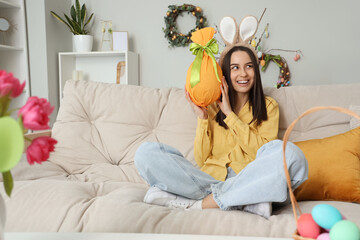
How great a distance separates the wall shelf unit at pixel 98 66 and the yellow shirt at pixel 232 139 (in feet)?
5.27

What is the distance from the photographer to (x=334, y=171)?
127cm

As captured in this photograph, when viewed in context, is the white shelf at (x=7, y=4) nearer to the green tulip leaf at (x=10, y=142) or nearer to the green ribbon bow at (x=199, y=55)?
the green ribbon bow at (x=199, y=55)

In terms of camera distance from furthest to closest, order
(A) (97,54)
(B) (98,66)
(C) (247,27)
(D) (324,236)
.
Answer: (B) (98,66) < (A) (97,54) < (C) (247,27) < (D) (324,236)

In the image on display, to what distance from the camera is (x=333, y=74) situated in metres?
2.79

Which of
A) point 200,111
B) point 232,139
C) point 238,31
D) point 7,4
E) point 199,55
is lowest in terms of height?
point 232,139

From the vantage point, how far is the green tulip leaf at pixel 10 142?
416 mm

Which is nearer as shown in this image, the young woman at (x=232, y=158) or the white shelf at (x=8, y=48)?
the young woman at (x=232, y=158)

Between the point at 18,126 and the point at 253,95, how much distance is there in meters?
1.25

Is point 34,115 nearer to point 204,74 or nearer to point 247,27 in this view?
point 204,74

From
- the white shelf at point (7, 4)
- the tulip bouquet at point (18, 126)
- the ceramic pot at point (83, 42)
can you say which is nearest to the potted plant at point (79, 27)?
the ceramic pot at point (83, 42)

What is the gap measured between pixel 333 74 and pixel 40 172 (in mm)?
2413

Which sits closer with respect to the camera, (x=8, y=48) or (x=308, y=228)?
(x=308, y=228)

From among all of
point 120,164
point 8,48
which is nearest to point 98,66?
point 8,48

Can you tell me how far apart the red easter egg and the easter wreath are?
2.54 meters
